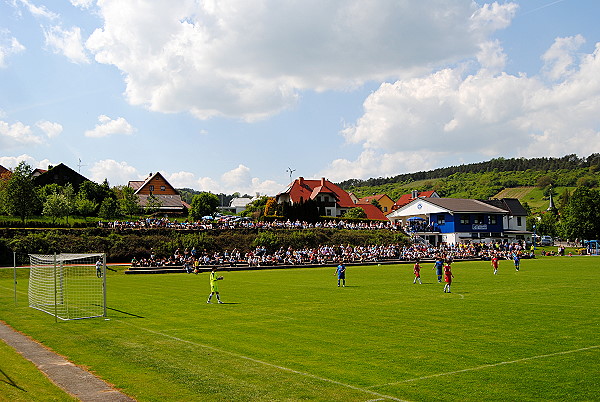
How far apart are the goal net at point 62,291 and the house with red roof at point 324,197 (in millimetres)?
70115

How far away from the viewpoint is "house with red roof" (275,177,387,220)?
106 metres

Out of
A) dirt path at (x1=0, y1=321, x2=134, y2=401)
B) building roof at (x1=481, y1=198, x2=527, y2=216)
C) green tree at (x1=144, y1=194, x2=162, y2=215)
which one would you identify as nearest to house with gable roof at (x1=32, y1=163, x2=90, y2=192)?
green tree at (x1=144, y1=194, x2=162, y2=215)

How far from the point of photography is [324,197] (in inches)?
4205

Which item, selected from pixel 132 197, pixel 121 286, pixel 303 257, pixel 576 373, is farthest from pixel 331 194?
pixel 576 373

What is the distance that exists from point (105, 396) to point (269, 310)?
11560 millimetres

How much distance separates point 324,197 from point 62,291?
86114 millimetres

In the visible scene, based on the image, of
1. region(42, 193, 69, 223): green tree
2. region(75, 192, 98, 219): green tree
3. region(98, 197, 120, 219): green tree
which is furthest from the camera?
region(75, 192, 98, 219): green tree

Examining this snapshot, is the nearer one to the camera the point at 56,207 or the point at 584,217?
the point at 56,207

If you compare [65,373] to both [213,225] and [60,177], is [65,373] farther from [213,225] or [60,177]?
[60,177]

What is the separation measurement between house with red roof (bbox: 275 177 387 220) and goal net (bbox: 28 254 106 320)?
70.1 metres

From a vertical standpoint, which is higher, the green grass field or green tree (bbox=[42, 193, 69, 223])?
green tree (bbox=[42, 193, 69, 223])

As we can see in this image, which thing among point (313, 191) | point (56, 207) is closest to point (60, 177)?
point (56, 207)

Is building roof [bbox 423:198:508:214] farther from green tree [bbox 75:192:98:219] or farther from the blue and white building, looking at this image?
green tree [bbox 75:192:98:219]

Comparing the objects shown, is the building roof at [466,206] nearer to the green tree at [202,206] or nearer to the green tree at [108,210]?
the green tree at [202,206]
